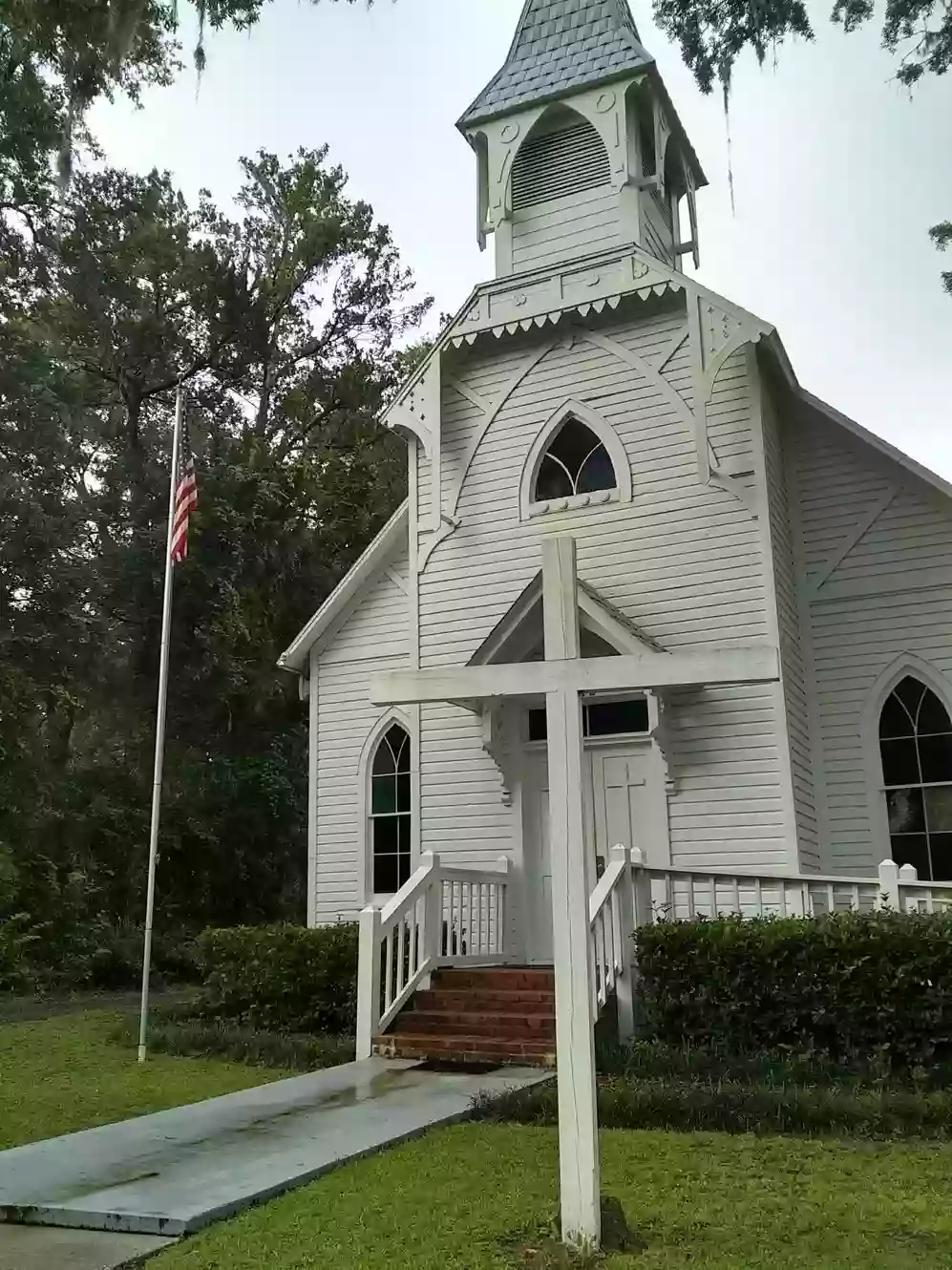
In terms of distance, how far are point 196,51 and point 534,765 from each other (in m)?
7.70

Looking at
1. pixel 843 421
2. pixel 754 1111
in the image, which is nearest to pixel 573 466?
pixel 843 421

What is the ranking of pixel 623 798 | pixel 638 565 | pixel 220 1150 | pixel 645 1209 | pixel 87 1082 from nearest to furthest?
pixel 645 1209 → pixel 220 1150 → pixel 87 1082 → pixel 623 798 → pixel 638 565

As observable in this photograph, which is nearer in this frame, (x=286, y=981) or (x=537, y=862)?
(x=286, y=981)

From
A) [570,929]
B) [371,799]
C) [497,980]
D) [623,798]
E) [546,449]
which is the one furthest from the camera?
[371,799]

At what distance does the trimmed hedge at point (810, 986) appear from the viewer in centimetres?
783

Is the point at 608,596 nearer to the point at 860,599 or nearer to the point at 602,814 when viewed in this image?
the point at 602,814

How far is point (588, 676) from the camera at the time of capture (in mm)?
4797

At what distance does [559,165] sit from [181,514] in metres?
6.60

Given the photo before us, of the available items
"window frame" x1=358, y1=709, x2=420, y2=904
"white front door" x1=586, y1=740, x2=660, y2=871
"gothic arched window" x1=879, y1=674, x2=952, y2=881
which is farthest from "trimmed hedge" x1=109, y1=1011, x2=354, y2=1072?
"gothic arched window" x1=879, y1=674, x2=952, y2=881

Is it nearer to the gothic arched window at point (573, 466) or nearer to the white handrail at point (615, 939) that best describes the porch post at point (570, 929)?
the white handrail at point (615, 939)

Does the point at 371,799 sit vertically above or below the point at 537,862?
above

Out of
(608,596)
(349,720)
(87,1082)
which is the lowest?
(87,1082)

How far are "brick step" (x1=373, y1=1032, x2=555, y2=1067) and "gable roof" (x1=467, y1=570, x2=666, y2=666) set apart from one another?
3645mm

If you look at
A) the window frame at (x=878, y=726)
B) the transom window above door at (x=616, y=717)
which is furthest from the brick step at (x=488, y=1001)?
the window frame at (x=878, y=726)
